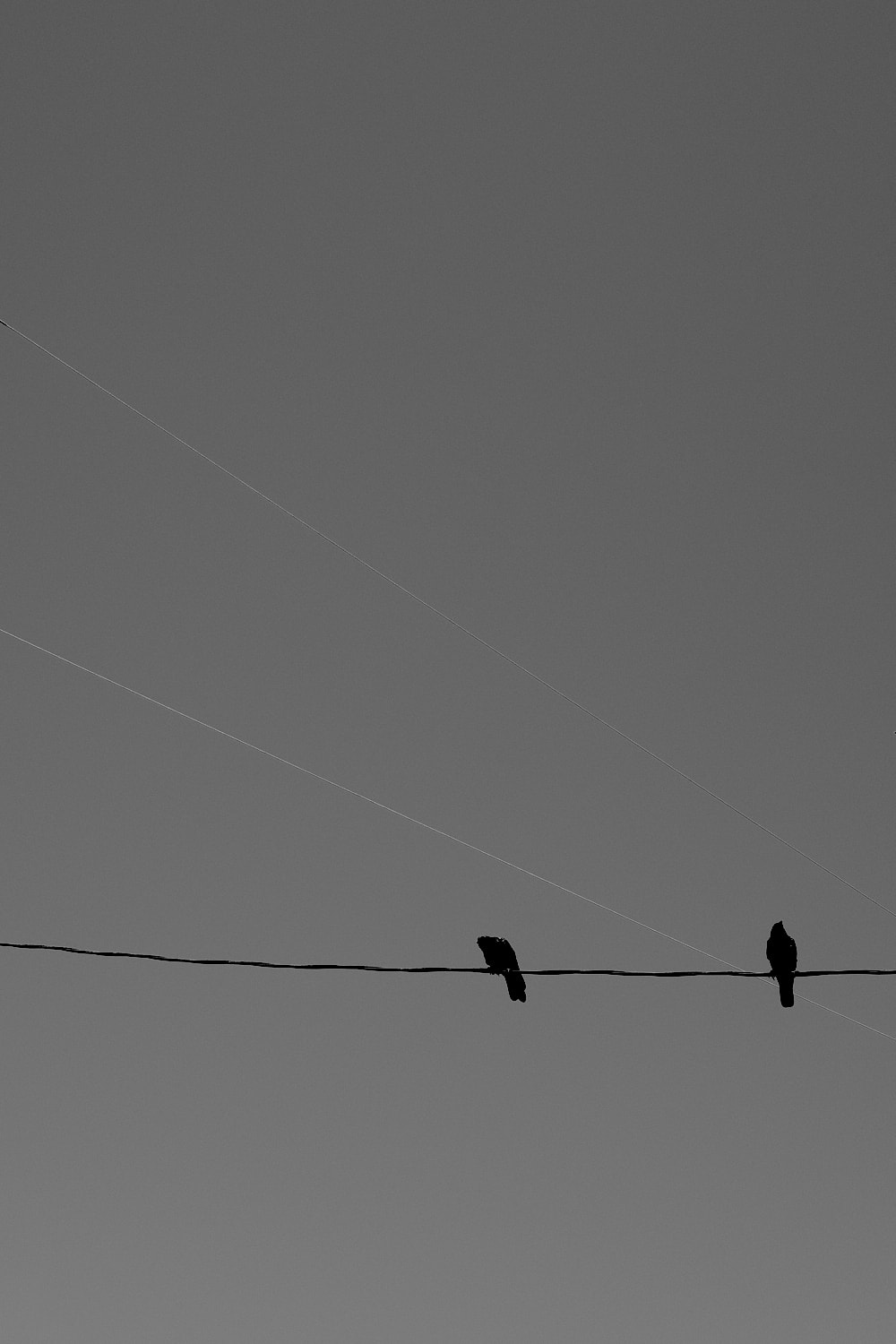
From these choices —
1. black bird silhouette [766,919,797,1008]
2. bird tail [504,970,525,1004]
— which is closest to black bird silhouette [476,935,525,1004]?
bird tail [504,970,525,1004]

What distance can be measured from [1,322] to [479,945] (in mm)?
4485

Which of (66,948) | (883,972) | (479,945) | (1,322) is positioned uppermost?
(1,322)

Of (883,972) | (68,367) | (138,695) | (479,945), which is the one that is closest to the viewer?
(883,972)

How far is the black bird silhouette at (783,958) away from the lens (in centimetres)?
920

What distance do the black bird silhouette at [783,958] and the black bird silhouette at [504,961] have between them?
1.34 metres

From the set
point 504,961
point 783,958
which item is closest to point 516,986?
point 504,961

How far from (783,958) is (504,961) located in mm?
1499

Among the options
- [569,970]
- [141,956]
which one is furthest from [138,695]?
[569,970]

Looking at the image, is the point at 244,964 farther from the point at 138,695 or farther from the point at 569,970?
the point at 138,695

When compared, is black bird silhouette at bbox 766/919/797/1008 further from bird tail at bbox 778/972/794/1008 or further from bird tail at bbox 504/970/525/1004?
bird tail at bbox 504/970/525/1004

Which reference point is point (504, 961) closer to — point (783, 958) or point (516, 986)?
point (516, 986)

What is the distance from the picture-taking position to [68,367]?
12523 mm

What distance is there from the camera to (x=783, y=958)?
927 cm

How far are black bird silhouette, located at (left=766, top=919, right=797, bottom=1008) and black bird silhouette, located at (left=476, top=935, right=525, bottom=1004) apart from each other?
134 centimetres
